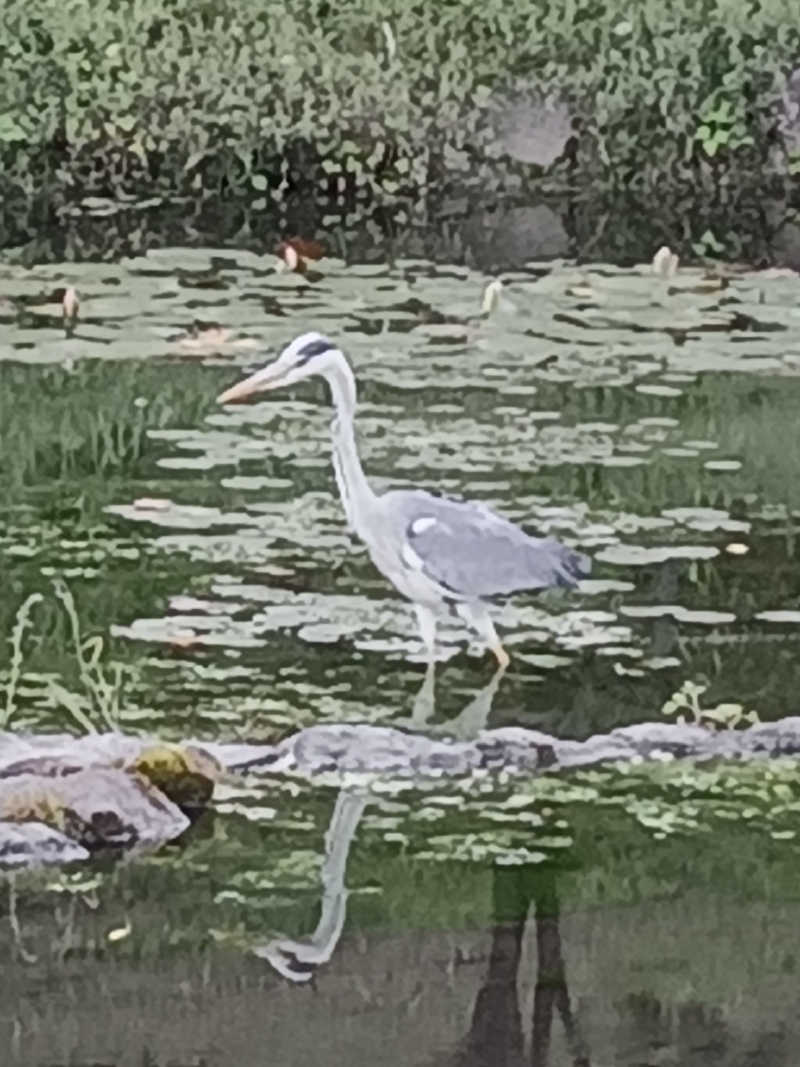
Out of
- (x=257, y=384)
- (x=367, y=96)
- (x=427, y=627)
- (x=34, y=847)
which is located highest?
(x=367, y=96)

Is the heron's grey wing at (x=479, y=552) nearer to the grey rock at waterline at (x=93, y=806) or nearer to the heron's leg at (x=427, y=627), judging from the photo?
the heron's leg at (x=427, y=627)

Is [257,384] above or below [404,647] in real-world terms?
above

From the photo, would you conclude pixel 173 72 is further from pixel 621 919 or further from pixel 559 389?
pixel 621 919

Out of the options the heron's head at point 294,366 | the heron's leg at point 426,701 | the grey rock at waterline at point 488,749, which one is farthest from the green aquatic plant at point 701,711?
the heron's head at point 294,366

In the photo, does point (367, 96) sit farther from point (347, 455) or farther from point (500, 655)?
point (500, 655)

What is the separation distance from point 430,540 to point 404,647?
0.19ft

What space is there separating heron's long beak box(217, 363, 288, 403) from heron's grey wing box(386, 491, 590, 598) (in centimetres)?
9

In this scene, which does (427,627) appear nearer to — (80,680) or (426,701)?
(426,701)

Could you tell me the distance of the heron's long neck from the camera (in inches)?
34.8

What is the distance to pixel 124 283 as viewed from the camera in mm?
892

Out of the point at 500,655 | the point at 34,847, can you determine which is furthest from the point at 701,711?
the point at 34,847

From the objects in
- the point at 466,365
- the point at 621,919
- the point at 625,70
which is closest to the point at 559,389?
the point at 466,365

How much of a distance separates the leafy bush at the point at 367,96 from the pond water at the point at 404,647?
0.05m

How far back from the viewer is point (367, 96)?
2.95 feet
